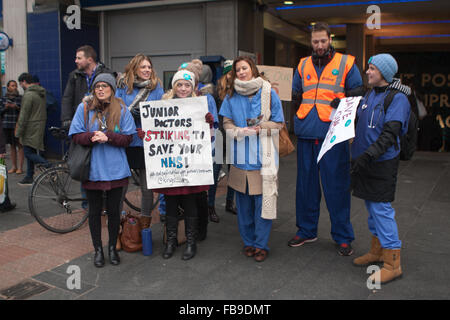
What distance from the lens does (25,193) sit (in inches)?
293

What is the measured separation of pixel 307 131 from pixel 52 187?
9.87 ft

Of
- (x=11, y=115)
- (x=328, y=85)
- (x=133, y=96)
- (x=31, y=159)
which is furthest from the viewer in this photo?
(x=11, y=115)

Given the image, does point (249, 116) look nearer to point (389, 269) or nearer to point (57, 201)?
point (389, 269)

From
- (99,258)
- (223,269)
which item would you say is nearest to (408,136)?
(223,269)

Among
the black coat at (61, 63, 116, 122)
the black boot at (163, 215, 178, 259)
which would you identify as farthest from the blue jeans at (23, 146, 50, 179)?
the black boot at (163, 215, 178, 259)

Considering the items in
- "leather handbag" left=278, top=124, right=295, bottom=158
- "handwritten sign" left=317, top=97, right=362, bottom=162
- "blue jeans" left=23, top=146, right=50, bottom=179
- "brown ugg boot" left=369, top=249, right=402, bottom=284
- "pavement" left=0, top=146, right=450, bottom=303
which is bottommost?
"pavement" left=0, top=146, right=450, bottom=303

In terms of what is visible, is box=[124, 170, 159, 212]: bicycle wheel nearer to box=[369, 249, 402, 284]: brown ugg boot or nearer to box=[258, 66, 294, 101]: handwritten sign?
box=[258, 66, 294, 101]: handwritten sign

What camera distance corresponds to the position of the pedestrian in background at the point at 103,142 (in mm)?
4211

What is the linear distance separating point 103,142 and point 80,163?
10.9 inches

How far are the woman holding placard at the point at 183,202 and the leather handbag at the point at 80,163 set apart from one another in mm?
719

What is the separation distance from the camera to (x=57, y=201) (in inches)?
215

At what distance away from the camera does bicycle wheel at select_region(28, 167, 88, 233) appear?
5.21 metres

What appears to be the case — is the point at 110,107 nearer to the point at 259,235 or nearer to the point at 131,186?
the point at 259,235

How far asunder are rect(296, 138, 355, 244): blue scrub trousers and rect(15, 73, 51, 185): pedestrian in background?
4933mm
